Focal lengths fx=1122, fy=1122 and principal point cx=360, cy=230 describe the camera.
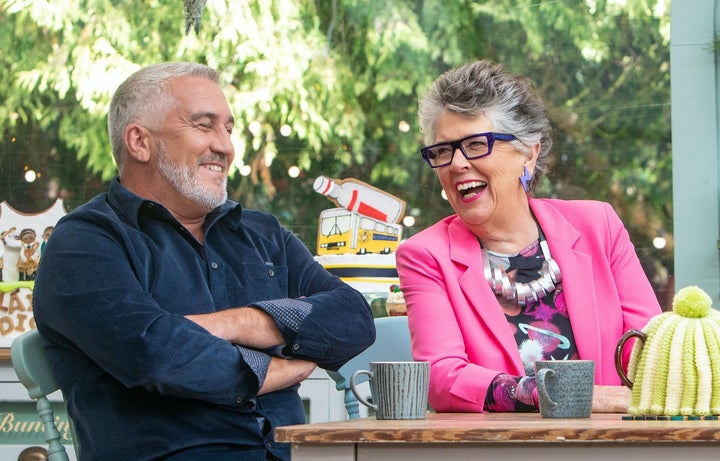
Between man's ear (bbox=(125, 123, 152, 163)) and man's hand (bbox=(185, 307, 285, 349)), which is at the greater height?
man's ear (bbox=(125, 123, 152, 163))

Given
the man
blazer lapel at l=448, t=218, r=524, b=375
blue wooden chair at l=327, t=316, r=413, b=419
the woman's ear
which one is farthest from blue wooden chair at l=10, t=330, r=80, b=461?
the woman's ear

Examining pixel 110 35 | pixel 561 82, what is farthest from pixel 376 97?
pixel 110 35

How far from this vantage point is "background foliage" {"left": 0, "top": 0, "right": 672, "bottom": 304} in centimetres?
388

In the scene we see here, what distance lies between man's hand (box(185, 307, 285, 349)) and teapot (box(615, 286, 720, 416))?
76 cm

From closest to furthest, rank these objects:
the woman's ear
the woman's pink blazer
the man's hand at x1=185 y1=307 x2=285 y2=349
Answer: the man's hand at x1=185 y1=307 x2=285 y2=349, the woman's pink blazer, the woman's ear

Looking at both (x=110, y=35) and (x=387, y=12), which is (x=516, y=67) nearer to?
(x=387, y=12)

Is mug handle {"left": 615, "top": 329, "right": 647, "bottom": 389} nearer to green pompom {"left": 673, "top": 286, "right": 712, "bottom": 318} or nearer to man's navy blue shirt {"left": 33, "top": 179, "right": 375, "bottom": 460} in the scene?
green pompom {"left": 673, "top": 286, "right": 712, "bottom": 318}

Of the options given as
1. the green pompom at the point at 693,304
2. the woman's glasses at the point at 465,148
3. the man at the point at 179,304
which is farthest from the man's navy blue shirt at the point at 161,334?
the green pompom at the point at 693,304

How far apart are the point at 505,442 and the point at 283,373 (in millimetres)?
913

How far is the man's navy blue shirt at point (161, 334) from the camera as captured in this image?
6.82ft

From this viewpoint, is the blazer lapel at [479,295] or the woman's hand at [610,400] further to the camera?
the blazer lapel at [479,295]

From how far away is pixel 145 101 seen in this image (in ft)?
8.42

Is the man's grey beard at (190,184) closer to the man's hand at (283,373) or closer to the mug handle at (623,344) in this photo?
the man's hand at (283,373)

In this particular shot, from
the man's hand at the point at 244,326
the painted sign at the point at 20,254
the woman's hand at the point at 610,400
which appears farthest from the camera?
the painted sign at the point at 20,254
